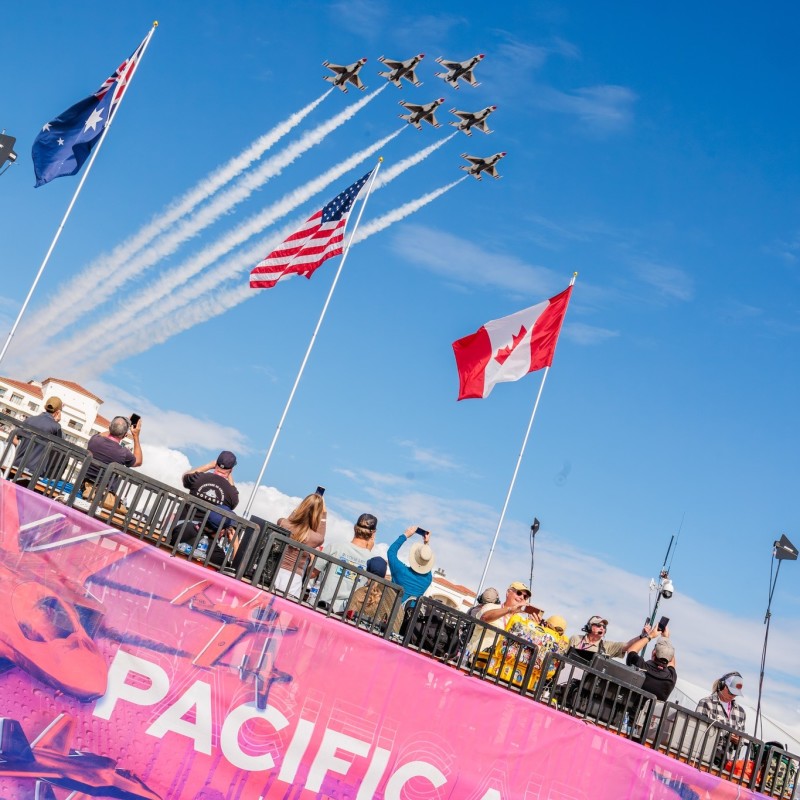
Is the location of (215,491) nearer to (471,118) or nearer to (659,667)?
(659,667)

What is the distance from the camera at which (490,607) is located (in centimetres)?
1179

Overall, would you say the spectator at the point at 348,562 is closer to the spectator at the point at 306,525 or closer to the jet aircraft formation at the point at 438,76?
the spectator at the point at 306,525

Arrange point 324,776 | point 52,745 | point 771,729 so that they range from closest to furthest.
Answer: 1. point 52,745
2. point 324,776
3. point 771,729

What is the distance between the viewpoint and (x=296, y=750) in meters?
9.16

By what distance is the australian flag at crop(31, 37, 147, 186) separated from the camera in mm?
16219

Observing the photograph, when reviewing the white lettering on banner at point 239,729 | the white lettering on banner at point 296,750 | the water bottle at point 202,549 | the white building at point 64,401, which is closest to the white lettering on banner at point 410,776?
the white lettering on banner at point 296,750

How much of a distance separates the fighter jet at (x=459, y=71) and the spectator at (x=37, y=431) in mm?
41953

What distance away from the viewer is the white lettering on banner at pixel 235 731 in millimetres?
8914

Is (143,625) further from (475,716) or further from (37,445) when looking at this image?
(475,716)

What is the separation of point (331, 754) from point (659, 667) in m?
4.65

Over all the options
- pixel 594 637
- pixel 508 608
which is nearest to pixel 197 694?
pixel 508 608

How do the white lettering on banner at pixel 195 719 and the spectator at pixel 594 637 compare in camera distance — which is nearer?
the white lettering on banner at pixel 195 719

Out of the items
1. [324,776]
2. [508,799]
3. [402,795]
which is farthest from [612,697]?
[324,776]

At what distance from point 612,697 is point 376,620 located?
2992 millimetres
